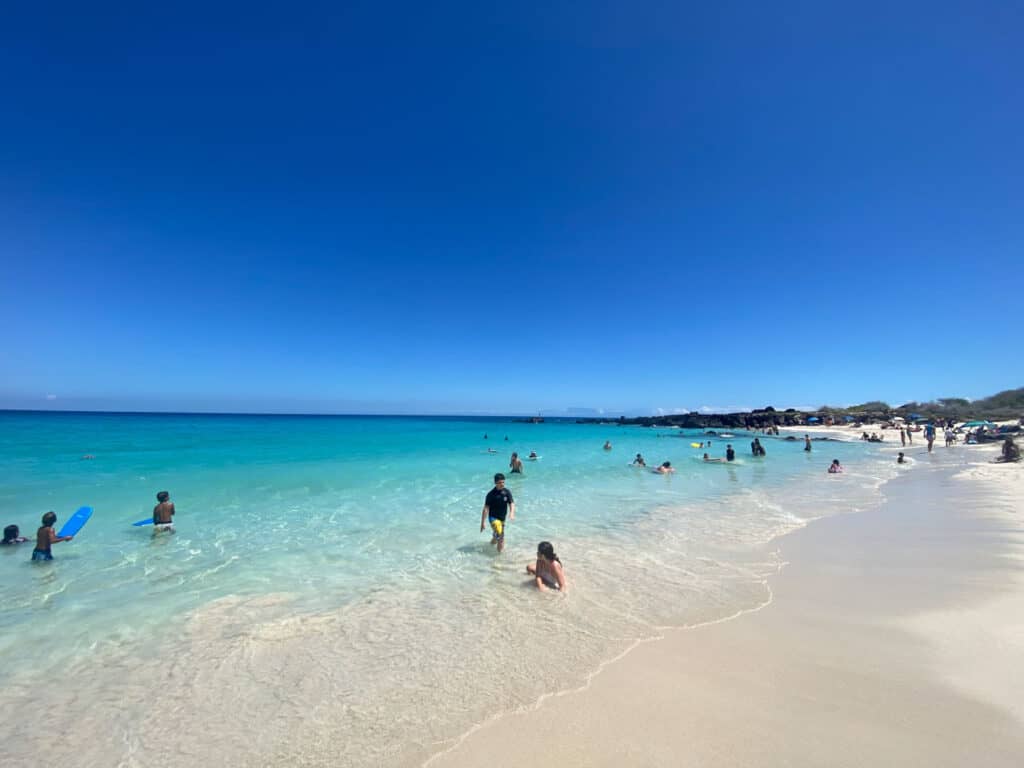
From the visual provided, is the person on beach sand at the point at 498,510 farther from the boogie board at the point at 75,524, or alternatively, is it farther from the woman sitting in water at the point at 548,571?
the boogie board at the point at 75,524

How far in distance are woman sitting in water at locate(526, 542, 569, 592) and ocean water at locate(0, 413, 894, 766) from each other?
298 millimetres

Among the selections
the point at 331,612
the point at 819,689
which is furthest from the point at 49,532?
the point at 819,689

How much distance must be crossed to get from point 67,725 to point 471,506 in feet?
34.2

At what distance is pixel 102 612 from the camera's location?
6.44 meters

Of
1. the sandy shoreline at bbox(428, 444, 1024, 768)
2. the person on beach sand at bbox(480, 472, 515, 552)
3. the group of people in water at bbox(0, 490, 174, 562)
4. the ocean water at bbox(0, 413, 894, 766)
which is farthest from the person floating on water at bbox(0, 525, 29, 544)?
the sandy shoreline at bbox(428, 444, 1024, 768)

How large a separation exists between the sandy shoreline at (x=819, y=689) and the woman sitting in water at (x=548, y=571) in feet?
6.57

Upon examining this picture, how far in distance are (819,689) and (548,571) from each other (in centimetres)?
384

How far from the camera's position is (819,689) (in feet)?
13.6

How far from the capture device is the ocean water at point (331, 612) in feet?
13.0

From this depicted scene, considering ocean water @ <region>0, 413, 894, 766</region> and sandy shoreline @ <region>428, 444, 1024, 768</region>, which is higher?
A: sandy shoreline @ <region>428, 444, 1024, 768</region>

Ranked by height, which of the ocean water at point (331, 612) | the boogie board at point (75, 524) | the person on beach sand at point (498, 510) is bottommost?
the ocean water at point (331, 612)

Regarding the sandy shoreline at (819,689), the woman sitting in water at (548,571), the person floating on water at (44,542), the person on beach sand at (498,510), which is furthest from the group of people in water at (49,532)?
the sandy shoreline at (819,689)

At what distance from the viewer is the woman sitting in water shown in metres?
6.96

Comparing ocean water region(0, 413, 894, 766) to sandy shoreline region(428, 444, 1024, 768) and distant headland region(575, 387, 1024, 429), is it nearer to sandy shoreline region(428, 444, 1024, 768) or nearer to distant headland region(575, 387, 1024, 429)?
sandy shoreline region(428, 444, 1024, 768)
